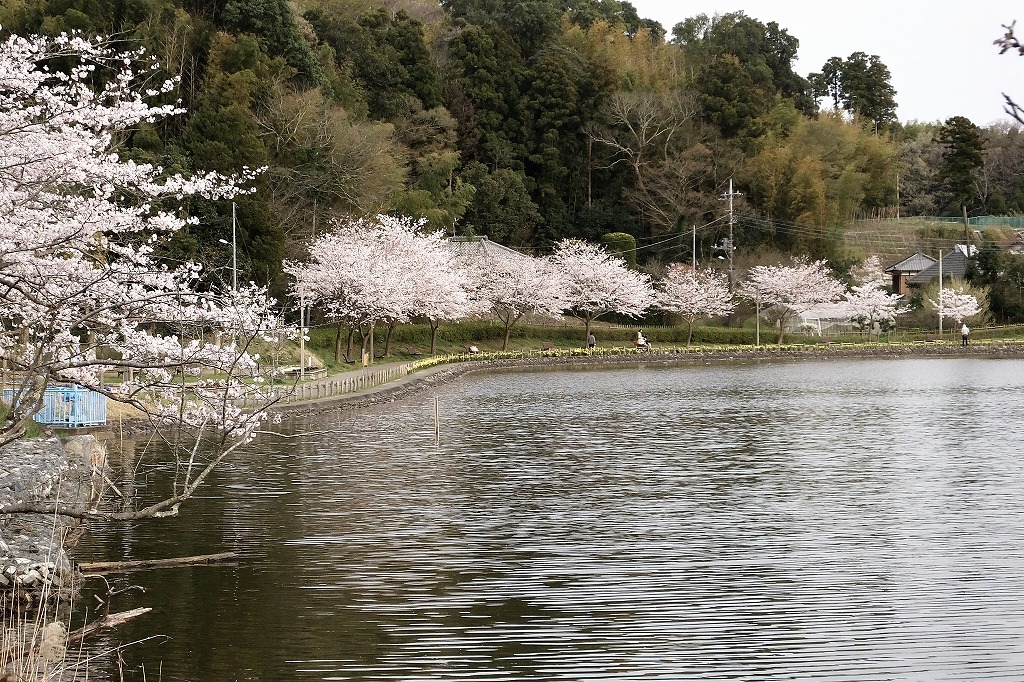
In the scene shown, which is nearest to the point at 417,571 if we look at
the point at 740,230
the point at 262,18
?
the point at 262,18

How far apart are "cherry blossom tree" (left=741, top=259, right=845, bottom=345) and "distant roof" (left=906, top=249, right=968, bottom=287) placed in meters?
11.5

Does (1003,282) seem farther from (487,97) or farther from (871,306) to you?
(487,97)

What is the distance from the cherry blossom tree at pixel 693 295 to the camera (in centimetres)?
6241

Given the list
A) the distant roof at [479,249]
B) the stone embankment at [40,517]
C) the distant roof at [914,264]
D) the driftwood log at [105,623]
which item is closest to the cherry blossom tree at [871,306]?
the distant roof at [914,264]

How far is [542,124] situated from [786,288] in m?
23.1

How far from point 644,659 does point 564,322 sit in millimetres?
53946

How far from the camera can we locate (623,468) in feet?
69.2

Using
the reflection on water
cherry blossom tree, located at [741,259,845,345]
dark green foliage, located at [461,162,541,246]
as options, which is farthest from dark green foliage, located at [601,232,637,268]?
the reflection on water

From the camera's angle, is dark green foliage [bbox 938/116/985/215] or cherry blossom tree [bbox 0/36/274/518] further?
dark green foliage [bbox 938/116/985/215]

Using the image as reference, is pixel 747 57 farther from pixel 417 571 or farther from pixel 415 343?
pixel 417 571

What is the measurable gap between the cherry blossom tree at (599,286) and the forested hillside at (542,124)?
7560 millimetres

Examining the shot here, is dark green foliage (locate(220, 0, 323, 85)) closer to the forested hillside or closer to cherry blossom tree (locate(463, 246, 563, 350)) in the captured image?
the forested hillside

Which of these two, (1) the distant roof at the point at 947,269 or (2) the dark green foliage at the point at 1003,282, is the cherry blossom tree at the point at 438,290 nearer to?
(2) the dark green foliage at the point at 1003,282

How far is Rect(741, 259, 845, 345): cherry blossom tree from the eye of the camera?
211 ft
